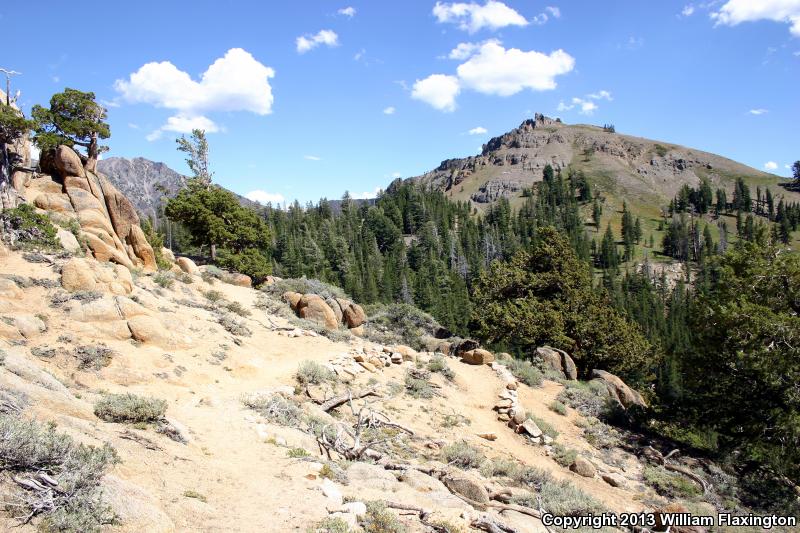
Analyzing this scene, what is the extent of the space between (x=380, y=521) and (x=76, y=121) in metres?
29.3

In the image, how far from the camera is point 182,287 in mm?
25375

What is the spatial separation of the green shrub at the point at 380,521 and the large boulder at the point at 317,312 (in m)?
19.3

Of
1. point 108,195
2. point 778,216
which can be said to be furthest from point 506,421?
point 778,216

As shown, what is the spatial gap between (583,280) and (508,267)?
5353 mm

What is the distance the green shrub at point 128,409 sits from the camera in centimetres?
968

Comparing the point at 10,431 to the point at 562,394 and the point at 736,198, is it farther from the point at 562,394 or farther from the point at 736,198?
the point at 736,198

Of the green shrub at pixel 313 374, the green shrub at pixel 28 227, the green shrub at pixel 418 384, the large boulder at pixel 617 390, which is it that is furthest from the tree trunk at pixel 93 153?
the large boulder at pixel 617 390

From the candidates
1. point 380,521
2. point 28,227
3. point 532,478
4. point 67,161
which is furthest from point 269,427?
point 67,161

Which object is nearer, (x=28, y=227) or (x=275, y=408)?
(x=275, y=408)

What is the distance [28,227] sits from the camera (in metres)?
19.4

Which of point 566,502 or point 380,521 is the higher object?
point 380,521

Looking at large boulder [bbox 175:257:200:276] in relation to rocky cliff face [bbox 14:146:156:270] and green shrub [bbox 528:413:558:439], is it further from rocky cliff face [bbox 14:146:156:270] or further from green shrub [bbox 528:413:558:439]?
green shrub [bbox 528:413:558:439]

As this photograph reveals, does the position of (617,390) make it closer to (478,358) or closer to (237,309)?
(478,358)

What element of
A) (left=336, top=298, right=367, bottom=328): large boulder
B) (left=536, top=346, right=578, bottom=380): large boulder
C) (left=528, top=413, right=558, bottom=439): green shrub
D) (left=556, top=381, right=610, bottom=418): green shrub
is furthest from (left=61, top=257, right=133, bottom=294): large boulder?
(left=536, top=346, right=578, bottom=380): large boulder
